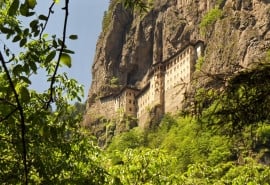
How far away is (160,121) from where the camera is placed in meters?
88.5

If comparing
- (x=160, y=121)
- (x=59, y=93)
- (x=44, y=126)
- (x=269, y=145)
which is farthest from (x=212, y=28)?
(x=44, y=126)

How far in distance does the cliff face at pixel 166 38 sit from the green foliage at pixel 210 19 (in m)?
0.45

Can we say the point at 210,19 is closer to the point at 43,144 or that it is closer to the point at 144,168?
the point at 144,168

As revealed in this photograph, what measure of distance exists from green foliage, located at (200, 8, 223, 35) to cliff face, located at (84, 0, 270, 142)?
45 cm

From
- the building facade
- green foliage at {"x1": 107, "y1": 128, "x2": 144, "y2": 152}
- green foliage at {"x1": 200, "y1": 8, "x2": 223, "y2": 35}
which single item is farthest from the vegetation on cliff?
green foliage at {"x1": 200, "y1": 8, "x2": 223, "y2": 35}

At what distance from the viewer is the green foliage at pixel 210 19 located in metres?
92.1

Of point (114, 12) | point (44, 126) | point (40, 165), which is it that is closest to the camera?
point (44, 126)

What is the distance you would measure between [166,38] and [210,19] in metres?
11.0

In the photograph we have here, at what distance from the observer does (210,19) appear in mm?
93062

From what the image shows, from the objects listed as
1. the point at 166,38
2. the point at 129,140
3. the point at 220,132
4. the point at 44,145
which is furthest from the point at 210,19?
the point at 220,132

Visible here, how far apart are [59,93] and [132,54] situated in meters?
96.4

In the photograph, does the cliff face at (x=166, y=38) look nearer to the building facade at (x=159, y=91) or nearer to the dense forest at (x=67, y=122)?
the building facade at (x=159, y=91)

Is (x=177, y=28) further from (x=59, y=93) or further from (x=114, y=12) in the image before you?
(x=59, y=93)

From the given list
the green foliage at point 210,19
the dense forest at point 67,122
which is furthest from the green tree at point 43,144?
the green foliage at point 210,19
